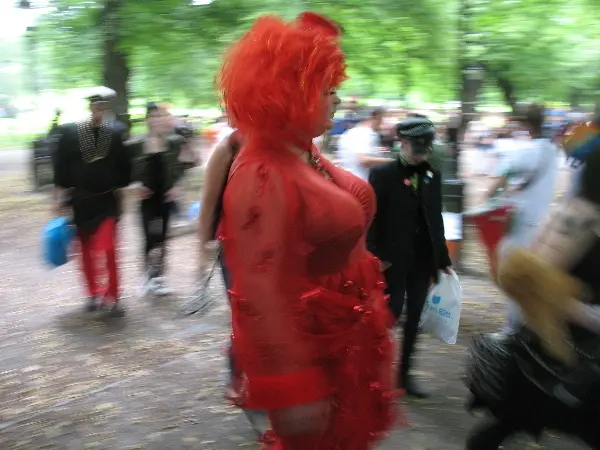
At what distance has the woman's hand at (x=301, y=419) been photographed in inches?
55.5

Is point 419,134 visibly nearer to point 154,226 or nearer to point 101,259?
point 154,226

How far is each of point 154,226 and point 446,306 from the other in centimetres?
326

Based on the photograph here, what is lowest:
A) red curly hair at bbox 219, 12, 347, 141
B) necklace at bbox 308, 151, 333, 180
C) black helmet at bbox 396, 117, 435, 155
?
black helmet at bbox 396, 117, 435, 155

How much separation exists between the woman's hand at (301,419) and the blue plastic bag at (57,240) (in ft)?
15.2

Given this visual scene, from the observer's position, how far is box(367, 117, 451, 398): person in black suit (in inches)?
151

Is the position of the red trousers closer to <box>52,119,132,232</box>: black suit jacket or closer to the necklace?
<box>52,119,132,232</box>: black suit jacket

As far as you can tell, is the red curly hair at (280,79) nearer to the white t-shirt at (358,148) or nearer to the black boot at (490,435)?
the black boot at (490,435)

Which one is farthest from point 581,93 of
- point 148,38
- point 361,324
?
point 361,324

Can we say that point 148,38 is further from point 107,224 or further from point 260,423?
point 260,423

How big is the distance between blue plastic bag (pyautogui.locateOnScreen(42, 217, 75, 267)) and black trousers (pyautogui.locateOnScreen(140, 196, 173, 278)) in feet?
2.62

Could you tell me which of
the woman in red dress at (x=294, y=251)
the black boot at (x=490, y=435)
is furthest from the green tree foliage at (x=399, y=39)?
the woman in red dress at (x=294, y=251)

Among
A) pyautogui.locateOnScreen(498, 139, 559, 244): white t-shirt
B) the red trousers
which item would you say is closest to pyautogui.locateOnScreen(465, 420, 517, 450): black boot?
pyautogui.locateOnScreen(498, 139, 559, 244): white t-shirt

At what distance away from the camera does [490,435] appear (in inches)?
96.0

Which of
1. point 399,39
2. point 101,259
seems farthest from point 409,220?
point 399,39
